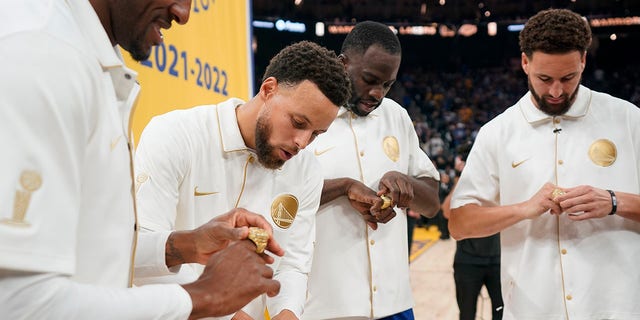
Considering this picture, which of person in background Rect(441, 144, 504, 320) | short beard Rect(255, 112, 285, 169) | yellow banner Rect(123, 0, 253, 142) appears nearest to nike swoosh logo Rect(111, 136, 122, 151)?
short beard Rect(255, 112, 285, 169)

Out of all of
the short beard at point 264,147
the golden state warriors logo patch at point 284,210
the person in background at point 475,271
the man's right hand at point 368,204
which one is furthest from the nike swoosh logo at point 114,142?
the person in background at point 475,271

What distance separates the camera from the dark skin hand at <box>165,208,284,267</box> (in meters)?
1.57

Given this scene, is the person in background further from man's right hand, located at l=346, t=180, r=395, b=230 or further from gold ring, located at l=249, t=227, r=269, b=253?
gold ring, located at l=249, t=227, r=269, b=253

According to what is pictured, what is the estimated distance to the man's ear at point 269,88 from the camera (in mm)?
2207

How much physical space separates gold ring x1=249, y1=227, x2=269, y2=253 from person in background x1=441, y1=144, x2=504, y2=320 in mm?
3347

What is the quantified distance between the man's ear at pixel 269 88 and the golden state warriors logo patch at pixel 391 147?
2.45ft

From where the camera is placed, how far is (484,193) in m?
2.73

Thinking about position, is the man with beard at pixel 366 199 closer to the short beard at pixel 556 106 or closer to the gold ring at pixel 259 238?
the short beard at pixel 556 106

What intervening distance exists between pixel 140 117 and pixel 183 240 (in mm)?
952

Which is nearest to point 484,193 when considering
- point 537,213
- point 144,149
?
point 537,213

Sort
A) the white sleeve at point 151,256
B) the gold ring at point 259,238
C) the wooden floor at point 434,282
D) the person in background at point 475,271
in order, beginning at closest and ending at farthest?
the gold ring at point 259,238 → the white sleeve at point 151,256 → the person in background at point 475,271 → the wooden floor at point 434,282

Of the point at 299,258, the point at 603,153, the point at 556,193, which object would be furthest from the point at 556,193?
the point at 299,258

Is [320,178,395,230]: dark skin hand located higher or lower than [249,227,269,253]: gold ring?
lower

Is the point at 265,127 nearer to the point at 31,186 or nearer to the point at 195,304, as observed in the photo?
the point at 195,304
